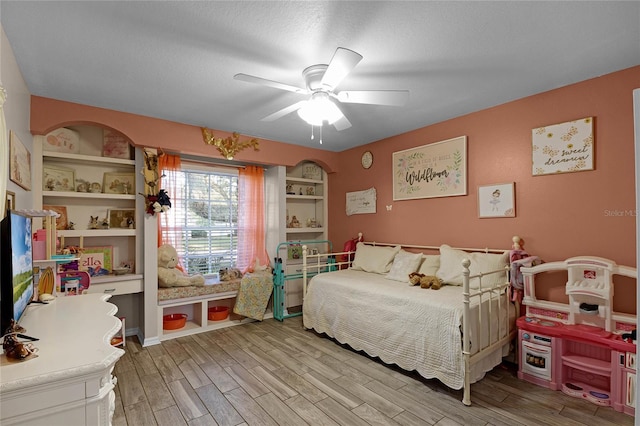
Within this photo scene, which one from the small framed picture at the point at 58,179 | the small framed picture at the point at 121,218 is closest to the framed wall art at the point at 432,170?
the small framed picture at the point at 121,218

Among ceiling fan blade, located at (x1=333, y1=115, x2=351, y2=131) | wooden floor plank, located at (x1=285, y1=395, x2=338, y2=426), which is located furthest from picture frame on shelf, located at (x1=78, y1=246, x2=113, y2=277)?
ceiling fan blade, located at (x1=333, y1=115, x2=351, y2=131)

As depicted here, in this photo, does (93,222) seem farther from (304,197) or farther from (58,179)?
(304,197)

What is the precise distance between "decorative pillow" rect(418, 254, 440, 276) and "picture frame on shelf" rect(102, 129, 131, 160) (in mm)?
3557

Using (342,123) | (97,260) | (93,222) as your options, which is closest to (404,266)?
(342,123)

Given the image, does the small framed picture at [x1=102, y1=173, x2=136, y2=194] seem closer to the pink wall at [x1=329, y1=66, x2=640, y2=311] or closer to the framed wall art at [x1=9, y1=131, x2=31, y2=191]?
the framed wall art at [x1=9, y1=131, x2=31, y2=191]

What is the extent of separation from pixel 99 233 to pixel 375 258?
121 inches

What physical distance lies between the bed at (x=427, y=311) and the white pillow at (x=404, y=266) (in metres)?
0.01

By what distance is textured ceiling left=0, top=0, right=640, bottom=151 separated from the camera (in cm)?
161

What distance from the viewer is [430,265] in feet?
10.5

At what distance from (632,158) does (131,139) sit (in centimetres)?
433

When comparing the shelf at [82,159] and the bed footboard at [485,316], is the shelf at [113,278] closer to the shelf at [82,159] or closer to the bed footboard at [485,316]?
the shelf at [82,159]

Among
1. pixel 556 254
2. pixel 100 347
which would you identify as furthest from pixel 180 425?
pixel 556 254

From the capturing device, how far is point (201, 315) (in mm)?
3617

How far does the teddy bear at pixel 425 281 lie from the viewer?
2814 mm
